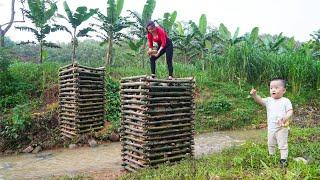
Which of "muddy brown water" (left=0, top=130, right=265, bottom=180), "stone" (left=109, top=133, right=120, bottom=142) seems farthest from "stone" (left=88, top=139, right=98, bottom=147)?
"stone" (left=109, top=133, right=120, bottom=142)

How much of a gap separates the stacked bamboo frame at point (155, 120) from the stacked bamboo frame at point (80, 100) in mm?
4397

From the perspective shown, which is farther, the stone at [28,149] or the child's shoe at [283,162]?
the stone at [28,149]

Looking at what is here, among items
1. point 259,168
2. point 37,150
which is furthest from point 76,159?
point 259,168

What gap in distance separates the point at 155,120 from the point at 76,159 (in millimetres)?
3566

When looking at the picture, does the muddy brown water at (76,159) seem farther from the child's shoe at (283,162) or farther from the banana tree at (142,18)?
the banana tree at (142,18)

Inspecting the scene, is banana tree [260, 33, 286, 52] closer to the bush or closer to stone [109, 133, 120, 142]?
the bush

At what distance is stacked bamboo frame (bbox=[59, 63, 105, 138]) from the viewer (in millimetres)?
12383

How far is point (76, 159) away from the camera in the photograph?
10.3 m

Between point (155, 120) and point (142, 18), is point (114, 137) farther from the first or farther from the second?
point (142, 18)

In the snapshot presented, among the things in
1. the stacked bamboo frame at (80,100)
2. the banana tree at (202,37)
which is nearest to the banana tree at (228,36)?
the banana tree at (202,37)

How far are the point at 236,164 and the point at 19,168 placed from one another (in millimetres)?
6202

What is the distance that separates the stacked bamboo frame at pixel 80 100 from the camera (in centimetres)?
1238

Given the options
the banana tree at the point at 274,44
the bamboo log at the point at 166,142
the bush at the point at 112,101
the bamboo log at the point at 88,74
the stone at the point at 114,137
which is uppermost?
the banana tree at the point at 274,44

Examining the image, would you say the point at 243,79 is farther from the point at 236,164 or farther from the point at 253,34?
the point at 236,164
